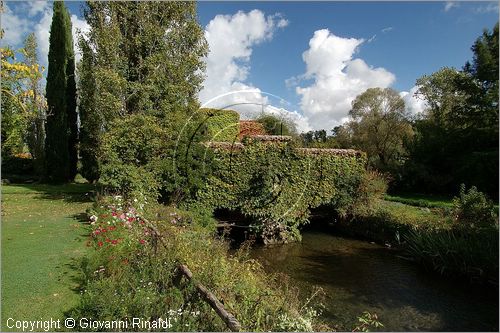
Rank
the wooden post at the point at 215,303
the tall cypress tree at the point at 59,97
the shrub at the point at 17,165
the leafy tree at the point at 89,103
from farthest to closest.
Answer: the shrub at the point at 17,165, the tall cypress tree at the point at 59,97, the leafy tree at the point at 89,103, the wooden post at the point at 215,303

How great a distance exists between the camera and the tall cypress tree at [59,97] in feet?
70.6

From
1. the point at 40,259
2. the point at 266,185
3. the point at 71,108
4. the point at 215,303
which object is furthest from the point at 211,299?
the point at 71,108

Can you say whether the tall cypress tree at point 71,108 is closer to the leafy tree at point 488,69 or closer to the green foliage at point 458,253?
the green foliage at point 458,253

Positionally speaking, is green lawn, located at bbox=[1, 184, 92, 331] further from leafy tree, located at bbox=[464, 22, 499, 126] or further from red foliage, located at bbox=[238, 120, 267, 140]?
red foliage, located at bbox=[238, 120, 267, 140]

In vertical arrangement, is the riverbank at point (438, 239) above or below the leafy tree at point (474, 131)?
below

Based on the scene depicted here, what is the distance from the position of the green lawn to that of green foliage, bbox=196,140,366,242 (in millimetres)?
4894

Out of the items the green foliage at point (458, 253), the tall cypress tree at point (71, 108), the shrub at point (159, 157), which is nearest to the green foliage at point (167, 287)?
the shrub at point (159, 157)

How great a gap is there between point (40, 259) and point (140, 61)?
11878 mm

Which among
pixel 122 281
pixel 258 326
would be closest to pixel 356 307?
pixel 258 326

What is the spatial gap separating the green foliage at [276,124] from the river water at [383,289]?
598 cm

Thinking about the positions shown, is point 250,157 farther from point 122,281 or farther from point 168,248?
point 122,281

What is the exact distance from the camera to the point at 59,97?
21875 millimetres

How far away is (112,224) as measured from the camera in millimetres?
7484

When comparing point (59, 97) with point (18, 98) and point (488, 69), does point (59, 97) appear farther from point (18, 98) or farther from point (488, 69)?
point (488, 69)
